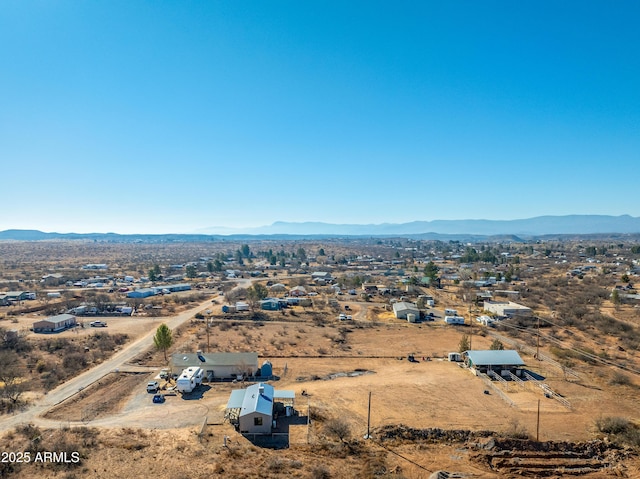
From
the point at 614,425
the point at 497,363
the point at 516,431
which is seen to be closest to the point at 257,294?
the point at 497,363

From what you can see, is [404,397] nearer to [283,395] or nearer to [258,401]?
[283,395]

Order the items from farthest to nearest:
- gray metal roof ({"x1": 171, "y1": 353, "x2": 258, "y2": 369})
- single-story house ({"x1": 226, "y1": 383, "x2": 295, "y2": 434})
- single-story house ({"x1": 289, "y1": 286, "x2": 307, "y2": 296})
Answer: single-story house ({"x1": 289, "y1": 286, "x2": 307, "y2": 296}) < gray metal roof ({"x1": 171, "y1": 353, "x2": 258, "y2": 369}) < single-story house ({"x1": 226, "y1": 383, "x2": 295, "y2": 434})

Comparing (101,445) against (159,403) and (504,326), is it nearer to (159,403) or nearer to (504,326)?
(159,403)

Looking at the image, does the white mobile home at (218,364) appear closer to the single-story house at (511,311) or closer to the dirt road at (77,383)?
the dirt road at (77,383)

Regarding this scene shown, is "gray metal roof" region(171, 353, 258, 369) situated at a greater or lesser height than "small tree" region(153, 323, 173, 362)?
lesser

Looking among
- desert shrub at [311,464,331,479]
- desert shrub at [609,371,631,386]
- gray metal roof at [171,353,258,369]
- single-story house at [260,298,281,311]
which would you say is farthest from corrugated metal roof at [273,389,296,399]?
single-story house at [260,298,281,311]

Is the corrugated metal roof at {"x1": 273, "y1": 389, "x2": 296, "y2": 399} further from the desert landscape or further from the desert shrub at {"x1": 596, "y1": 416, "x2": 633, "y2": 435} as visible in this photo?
the desert shrub at {"x1": 596, "y1": 416, "x2": 633, "y2": 435}

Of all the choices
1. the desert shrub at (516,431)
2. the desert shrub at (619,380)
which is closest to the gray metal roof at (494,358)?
the desert shrub at (619,380)

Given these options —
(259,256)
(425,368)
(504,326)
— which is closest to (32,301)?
(425,368)
